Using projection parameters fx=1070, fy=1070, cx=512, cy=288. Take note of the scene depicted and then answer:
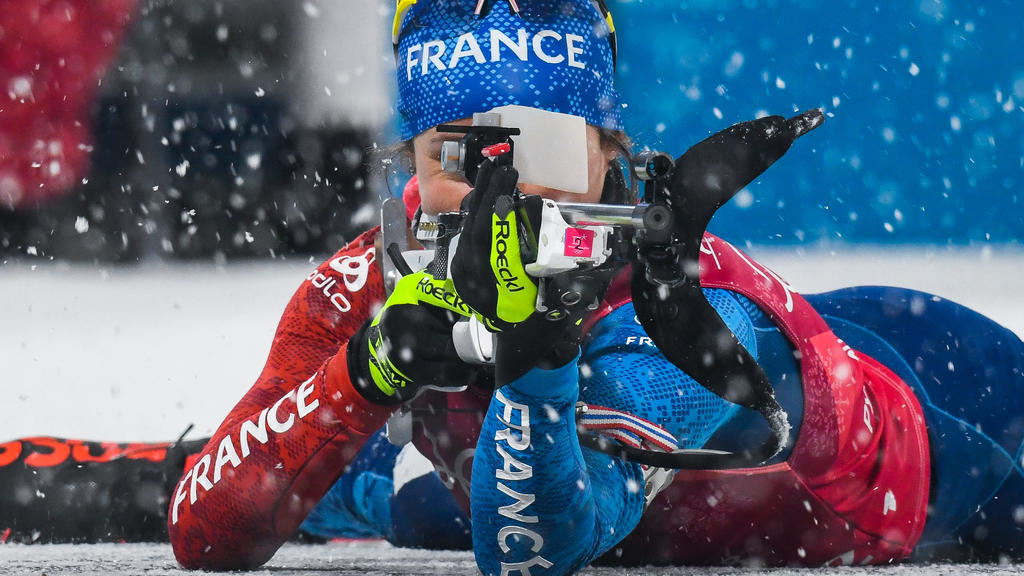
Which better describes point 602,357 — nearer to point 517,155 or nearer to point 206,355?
point 517,155

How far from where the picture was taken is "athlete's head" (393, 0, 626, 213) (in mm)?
1325

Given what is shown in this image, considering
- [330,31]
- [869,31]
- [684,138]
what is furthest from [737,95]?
[330,31]

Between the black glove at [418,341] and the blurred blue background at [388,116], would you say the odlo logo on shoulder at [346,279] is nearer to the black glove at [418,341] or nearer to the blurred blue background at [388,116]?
the black glove at [418,341]

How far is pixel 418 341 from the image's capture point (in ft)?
3.70

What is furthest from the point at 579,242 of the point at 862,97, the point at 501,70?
the point at 862,97

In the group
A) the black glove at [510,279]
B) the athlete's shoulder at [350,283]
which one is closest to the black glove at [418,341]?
the black glove at [510,279]

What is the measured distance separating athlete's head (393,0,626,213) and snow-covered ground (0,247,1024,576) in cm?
86

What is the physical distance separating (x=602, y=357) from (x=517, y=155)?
0.81ft

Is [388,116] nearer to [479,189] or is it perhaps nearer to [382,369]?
[382,369]

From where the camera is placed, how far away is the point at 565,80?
1335 mm

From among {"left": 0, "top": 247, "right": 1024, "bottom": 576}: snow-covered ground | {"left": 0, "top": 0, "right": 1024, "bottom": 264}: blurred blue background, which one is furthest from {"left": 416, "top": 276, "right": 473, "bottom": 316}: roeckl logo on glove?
{"left": 0, "top": 0, "right": 1024, "bottom": 264}: blurred blue background

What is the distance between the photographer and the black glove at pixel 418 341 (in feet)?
3.70

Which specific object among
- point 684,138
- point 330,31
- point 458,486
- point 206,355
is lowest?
point 206,355

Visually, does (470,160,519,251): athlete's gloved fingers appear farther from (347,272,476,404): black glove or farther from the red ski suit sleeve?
the red ski suit sleeve
